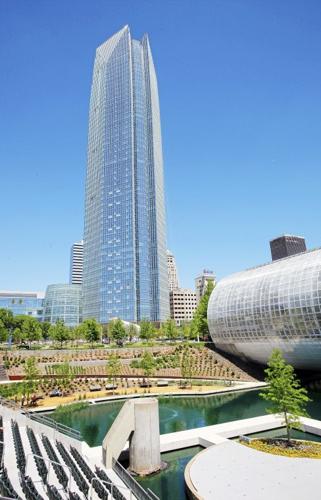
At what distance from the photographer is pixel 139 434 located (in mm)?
24172

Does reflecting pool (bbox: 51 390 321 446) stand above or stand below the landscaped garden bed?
below

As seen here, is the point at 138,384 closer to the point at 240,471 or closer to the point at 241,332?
the point at 241,332

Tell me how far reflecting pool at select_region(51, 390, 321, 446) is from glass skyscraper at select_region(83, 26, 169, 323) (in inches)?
4632

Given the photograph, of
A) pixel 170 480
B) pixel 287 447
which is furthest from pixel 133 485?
pixel 287 447

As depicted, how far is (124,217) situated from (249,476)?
6290 inches

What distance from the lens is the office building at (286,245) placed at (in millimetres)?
192875

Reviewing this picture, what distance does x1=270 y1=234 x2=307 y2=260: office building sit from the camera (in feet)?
633

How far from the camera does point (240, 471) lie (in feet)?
68.9

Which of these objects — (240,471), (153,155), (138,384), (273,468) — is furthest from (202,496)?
(153,155)

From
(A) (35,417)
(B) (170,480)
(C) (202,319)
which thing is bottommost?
(B) (170,480)

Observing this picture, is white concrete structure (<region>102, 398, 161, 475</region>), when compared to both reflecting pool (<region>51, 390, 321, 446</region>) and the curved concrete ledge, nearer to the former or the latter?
the curved concrete ledge

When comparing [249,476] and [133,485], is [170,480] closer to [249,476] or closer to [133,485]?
[133,485]

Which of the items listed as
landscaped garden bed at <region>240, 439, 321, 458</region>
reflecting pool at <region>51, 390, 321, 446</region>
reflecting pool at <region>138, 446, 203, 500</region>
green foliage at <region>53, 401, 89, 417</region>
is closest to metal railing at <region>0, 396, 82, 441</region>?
reflecting pool at <region>51, 390, 321, 446</region>

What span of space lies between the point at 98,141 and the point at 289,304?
6346 inches
